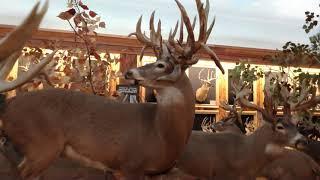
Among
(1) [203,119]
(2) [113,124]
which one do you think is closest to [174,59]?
(2) [113,124]

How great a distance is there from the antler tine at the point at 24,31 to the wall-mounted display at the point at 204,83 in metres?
5.35

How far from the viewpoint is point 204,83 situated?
6188 mm

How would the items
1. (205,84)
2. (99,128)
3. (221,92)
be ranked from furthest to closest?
(221,92)
(205,84)
(99,128)

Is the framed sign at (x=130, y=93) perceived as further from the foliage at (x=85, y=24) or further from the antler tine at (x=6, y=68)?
the antler tine at (x=6, y=68)

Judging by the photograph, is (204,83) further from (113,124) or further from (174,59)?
(113,124)

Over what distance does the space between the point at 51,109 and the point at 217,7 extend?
4262 mm

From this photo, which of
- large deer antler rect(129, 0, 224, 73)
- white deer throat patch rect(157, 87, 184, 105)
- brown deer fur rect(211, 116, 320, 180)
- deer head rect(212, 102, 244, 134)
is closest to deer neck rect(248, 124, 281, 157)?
brown deer fur rect(211, 116, 320, 180)

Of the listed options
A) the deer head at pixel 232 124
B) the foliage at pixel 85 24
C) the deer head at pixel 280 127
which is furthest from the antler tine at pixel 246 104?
the foliage at pixel 85 24

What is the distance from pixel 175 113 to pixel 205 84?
12.3 ft

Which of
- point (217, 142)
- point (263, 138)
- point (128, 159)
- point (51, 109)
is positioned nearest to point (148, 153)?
point (128, 159)

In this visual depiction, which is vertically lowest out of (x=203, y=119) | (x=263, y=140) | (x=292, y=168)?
(x=292, y=168)

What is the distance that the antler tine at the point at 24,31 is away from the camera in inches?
33.4

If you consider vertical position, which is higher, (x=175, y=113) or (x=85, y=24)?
(x=85, y=24)

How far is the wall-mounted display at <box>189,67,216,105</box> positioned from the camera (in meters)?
6.20
